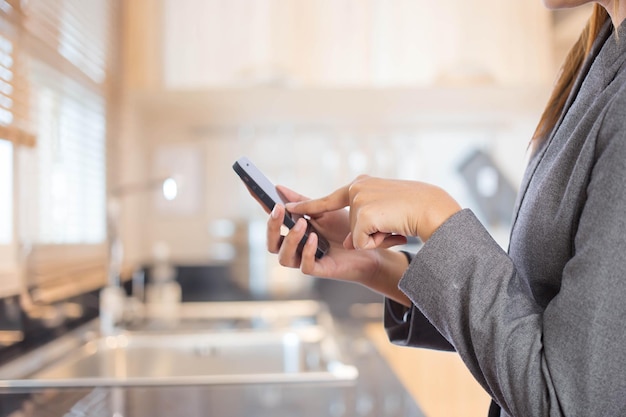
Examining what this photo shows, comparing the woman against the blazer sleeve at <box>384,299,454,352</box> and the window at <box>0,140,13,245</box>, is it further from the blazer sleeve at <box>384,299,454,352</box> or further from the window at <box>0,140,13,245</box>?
the window at <box>0,140,13,245</box>

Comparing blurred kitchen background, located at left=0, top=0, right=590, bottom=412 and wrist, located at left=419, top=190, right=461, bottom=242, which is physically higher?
blurred kitchen background, located at left=0, top=0, right=590, bottom=412

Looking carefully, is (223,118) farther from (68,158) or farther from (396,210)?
(396,210)

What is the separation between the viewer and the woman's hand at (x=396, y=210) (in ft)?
1.78

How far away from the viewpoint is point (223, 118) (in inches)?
93.7

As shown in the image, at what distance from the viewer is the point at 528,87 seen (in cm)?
203

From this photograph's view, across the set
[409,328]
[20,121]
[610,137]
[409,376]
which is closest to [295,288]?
[409,376]

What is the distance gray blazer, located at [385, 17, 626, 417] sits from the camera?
44cm

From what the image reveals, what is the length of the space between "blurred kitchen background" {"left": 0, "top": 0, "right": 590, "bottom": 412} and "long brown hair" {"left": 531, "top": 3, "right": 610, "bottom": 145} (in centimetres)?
89

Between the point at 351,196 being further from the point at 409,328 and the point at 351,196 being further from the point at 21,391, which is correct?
the point at 21,391

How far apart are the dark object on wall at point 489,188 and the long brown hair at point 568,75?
1632 mm

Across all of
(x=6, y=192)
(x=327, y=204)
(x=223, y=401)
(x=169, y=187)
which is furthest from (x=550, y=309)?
(x=6, y=192)

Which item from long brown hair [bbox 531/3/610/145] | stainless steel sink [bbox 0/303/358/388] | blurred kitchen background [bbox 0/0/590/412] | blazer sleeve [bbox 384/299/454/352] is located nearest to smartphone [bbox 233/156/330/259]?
blazer sleeve [bbox 384/299/454/352]

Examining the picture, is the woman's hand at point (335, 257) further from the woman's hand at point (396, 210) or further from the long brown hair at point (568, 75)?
the long brown hair at point (568, 75)

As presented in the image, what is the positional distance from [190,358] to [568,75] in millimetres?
1197
